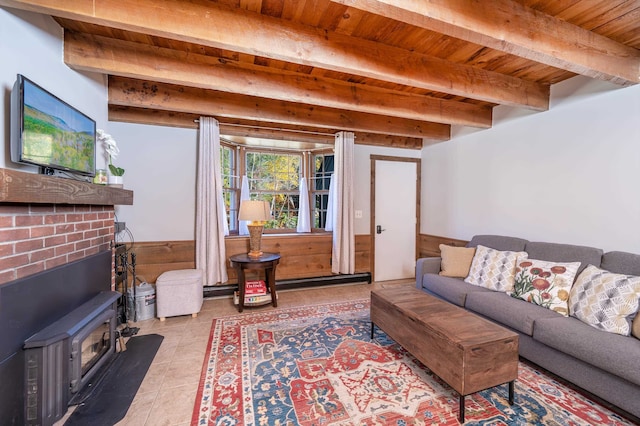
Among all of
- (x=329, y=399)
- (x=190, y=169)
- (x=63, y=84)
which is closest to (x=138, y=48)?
(x=63, y=84)

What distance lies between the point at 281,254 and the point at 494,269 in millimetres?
2655

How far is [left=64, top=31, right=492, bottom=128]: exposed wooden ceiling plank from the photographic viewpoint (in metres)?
1.93

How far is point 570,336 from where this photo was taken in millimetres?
1728

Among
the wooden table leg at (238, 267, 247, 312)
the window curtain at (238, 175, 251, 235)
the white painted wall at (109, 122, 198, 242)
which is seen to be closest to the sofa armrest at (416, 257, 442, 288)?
the wooden table leg at (238, 267, 247, 312)

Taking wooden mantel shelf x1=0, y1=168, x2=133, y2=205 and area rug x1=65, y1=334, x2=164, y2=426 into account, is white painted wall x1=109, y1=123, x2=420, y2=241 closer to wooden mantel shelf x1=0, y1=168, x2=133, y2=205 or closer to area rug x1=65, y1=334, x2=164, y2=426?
wooden mantel shelf x1=0, y1=168, x2=133, y2=205

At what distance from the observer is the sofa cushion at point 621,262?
6.41 feet

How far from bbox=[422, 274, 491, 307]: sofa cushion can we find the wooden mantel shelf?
328cm

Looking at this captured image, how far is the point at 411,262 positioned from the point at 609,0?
3.70 meters

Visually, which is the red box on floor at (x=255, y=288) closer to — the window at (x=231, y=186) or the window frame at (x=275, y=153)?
the window frame at (x=275, y=153)

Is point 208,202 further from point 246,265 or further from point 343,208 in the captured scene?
point 343,208

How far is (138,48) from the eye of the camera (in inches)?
80.1

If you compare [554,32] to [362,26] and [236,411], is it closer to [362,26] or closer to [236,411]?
[362,26]

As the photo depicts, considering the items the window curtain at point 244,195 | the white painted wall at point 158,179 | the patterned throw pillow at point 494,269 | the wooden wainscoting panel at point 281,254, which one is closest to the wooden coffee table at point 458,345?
the patterned throw pillow at point 494,269

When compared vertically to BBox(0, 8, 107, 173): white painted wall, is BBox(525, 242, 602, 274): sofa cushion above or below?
below
